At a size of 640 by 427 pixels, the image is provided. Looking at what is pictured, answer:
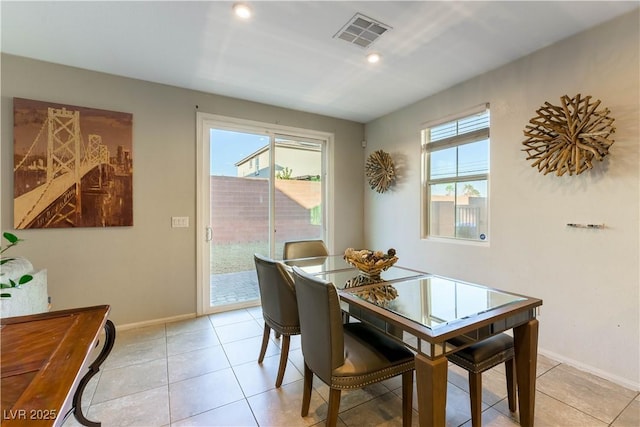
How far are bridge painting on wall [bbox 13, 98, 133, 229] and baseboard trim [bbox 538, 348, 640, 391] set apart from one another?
415cm

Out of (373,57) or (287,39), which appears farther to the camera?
(373,57)

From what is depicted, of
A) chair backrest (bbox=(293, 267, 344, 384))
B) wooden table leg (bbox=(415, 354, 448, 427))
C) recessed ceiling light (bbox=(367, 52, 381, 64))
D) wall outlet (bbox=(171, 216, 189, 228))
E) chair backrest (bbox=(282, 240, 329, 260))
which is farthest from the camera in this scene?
wall outlet (bbox=(171, 216, 189, 228))

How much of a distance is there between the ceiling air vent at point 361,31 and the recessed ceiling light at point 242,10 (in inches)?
26.9

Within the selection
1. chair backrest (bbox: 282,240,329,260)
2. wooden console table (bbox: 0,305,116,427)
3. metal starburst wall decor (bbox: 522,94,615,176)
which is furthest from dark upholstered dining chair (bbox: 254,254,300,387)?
metal starburst wall decor (bbox: 522,94,615,176)

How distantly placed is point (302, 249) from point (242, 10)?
2.08 m

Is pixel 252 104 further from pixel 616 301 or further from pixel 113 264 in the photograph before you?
pixel 616 301

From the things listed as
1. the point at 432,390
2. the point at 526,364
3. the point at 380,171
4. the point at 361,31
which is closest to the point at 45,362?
the point at 432,390

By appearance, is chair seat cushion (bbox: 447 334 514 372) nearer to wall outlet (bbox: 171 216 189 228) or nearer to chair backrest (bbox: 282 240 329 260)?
chair backrest (bbox: 282 240 329 260)

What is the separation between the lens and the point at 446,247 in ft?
10.8

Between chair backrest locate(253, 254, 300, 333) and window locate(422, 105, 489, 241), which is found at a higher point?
window locate(422, 105, 489, 241)

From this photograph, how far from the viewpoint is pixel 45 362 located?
0.96 m

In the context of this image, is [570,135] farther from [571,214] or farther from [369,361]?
[369,361]

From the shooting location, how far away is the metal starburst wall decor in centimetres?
208

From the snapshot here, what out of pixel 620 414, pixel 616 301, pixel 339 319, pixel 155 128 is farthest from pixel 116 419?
pixel 616 301
